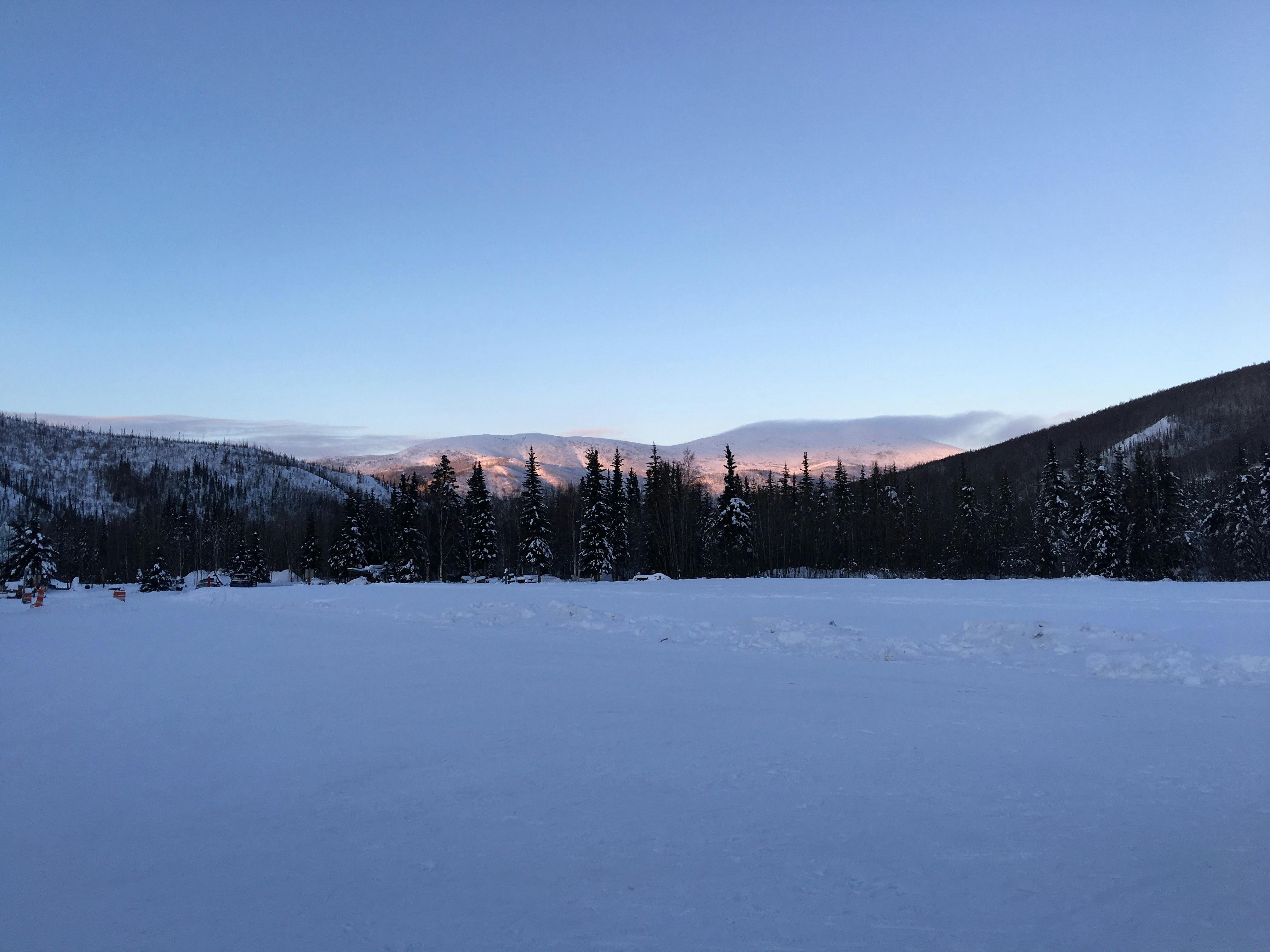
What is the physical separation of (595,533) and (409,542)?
15.6m

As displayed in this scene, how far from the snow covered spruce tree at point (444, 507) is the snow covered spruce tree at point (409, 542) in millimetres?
1505

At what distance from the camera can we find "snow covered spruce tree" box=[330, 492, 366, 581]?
6209 centimetres

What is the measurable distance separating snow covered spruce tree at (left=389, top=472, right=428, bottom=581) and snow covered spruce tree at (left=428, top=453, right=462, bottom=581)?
1.50 metres

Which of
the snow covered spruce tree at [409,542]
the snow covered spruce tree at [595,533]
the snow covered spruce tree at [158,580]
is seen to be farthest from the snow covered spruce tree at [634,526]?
the snow covered spruce tree at [158,580]

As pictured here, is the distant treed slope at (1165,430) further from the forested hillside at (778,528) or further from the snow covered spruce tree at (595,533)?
the snow covered spruce tree at (595,533)

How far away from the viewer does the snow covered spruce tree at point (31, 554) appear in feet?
210

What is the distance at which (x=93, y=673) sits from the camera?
1248 centimetres

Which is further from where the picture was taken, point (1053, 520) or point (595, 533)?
point (1053, 520)

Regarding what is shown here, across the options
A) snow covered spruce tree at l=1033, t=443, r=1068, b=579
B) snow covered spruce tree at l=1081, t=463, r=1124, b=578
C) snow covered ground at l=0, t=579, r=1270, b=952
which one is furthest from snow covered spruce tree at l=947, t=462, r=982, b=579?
snow covered ground at l=0, t=579, r=1270, b=952

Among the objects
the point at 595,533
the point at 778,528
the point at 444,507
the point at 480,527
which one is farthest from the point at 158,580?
the point at 778,528

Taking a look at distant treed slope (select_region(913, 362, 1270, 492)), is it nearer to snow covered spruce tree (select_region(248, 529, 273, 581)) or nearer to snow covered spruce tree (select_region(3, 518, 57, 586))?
snow covered spruce tree (select_region(248, 529, 273, 581))

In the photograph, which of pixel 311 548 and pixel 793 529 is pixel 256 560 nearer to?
pixel 311 548

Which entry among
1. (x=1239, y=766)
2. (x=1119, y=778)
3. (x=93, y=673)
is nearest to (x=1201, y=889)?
(x=1119, y=778)

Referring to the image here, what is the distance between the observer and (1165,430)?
155125 mm
